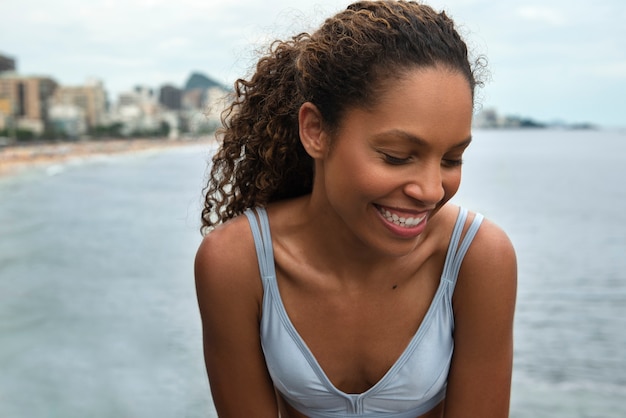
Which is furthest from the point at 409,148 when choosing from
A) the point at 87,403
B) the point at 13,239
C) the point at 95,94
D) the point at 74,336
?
the point at 95,94

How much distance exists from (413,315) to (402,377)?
0.50ft

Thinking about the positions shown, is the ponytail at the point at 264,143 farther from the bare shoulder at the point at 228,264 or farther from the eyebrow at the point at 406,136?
the eyebrow at the point at 406,136

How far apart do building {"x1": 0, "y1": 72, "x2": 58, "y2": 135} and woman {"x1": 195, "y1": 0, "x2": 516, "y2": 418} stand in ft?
425

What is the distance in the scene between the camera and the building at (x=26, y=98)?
128 meters

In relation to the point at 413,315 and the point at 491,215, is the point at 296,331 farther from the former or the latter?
the point at 491,215

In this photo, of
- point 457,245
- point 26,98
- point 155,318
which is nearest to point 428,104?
point 457,245

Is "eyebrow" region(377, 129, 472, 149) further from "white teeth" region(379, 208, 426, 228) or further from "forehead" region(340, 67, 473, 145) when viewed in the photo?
"white teeth" region(379, 208, 426, 228)

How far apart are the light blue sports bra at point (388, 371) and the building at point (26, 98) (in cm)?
12977

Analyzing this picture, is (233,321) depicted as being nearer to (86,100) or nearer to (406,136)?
(406,136)

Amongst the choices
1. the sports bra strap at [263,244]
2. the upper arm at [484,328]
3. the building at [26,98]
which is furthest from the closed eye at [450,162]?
the building at [26,98]

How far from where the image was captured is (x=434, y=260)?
6.09 ft

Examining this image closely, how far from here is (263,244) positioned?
1.84m

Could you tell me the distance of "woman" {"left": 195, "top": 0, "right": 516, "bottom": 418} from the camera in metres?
1.62

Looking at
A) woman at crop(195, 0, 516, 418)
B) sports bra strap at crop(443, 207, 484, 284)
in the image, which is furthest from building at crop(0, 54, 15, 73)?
sports bra strap at crop(443, 207, 484, 284)
